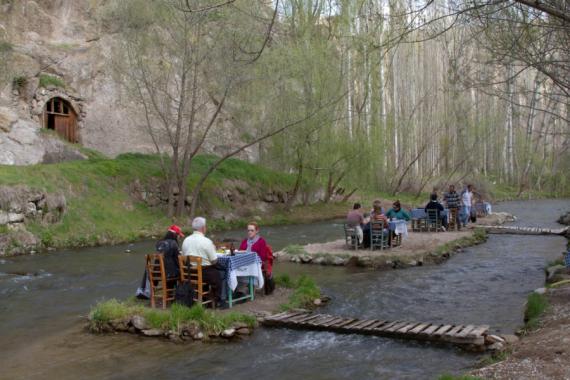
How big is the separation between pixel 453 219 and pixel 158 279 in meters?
14.2

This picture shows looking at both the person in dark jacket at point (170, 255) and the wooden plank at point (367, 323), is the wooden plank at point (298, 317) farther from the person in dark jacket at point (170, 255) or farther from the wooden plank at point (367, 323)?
the person in dark jacket at point (170, 255)

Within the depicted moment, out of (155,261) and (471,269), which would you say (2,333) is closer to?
(155,261)

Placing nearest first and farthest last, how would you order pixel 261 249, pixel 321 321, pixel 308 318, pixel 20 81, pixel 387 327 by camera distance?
pixel 387 327, pixel 321 321, pixel 308 318, pixel 261 249, pixel 20 81

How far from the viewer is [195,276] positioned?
9352mm

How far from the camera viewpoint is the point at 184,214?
2594 centimetres

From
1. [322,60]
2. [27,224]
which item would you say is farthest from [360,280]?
[322,60]

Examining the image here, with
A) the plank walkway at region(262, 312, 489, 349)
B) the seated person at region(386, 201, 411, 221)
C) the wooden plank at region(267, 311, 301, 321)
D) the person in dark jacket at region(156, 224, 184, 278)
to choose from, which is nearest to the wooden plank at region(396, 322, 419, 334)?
the plank walkway at region(262, 312, 489, 349)

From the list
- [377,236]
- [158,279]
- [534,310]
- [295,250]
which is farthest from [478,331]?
[295,250]

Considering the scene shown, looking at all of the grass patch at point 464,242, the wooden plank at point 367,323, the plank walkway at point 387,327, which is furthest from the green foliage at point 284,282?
the grass patch at point 464,242

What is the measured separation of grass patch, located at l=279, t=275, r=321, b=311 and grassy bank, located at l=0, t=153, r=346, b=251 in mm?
11804

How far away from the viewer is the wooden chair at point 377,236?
15836 millimetres

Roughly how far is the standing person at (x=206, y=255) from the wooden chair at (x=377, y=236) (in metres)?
Answer: 7.30

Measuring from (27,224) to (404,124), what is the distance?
26.6m

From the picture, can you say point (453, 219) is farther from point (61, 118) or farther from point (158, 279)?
point (61, 118)
